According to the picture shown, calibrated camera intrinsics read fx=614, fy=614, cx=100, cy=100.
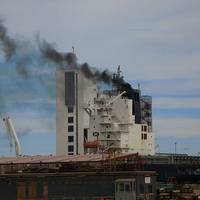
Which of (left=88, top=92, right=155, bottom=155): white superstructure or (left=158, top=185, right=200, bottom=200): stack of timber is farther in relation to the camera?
(left=88, top=92, right=155, bottom=155): white superstructure

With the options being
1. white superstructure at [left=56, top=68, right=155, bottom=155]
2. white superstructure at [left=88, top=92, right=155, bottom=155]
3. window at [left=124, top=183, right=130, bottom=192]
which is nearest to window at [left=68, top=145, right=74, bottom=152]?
white superstructure at [left=56, top=68, right=155, bottom=155]

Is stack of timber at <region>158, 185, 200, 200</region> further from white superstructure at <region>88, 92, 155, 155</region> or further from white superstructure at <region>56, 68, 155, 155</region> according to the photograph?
white superstructure at <region>88, 92, 155, 155</region>

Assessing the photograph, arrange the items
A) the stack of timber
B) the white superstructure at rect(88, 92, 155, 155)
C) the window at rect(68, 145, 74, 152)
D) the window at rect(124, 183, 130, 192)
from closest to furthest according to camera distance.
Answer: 1. the window at rect(124, 183, 130, 192)
2. the stack of timber
3. the white superstructure at rect(88, 92, 155, 155)
4. the window at rect(68, 145, 74, 152)

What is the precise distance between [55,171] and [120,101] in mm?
74408

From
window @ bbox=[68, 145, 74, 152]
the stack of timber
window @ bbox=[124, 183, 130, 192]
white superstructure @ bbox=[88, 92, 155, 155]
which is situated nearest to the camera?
window @ bbox=[124, 183, 130, 192]

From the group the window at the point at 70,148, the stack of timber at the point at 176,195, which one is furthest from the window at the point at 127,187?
the window at the point at 70,148

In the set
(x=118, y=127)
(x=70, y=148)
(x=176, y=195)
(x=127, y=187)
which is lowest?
(x=176, y=195)

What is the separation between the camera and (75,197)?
55.9 metres

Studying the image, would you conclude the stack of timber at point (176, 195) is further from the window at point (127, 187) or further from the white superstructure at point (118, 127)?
the white superstructure at point (118, 127)

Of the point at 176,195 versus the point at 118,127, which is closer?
the point at 176,195

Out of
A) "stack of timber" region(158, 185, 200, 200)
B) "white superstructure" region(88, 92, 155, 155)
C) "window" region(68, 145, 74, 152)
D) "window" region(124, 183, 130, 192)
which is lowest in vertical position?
"stack of timber" region(158, 185, 200, 200)

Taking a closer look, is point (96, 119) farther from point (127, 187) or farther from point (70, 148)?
point (127, 187)

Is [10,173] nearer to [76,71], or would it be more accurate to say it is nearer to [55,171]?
[55,171]

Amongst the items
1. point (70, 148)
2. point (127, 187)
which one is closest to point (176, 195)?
point (127, 187)
